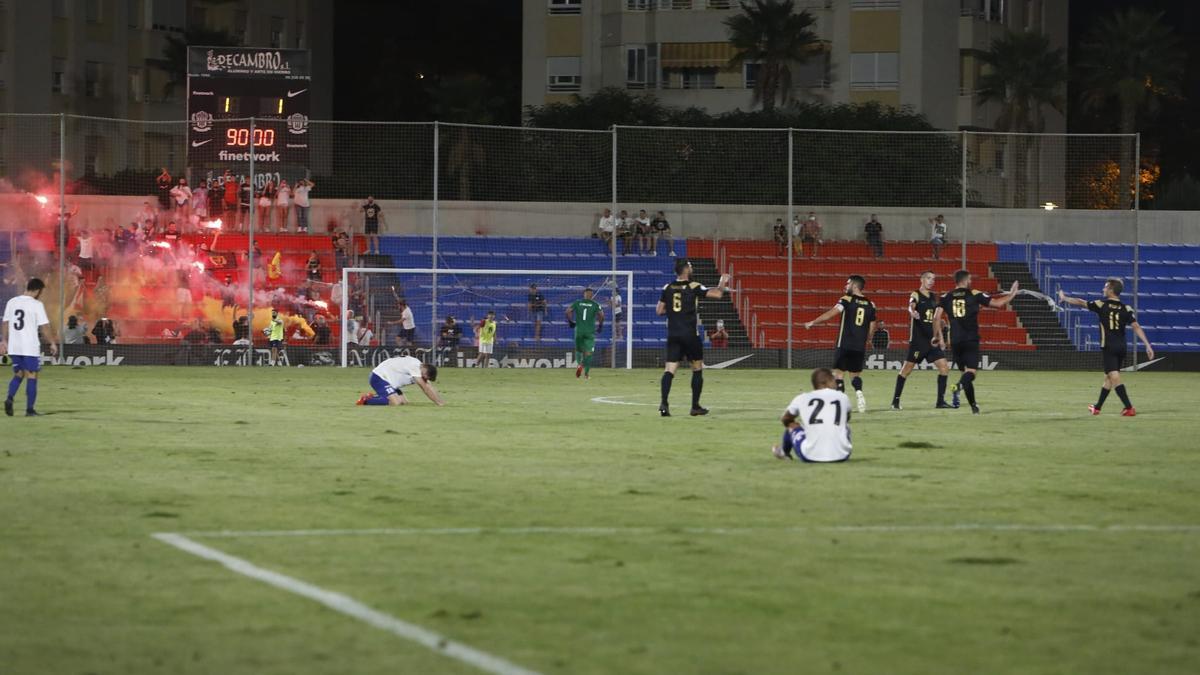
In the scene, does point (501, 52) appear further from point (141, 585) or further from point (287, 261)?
point (141, 585)

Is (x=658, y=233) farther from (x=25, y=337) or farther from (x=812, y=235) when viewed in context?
(x=25, y=337)

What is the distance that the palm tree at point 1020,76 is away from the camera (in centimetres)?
7894

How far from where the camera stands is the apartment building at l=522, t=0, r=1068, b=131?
7638 cm

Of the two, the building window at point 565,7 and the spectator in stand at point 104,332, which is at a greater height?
the building window at point 565,7

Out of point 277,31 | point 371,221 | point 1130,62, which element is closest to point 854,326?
point 371,221

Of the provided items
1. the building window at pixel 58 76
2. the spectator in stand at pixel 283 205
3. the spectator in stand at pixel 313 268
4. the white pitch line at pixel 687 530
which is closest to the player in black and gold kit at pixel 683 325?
the white pitch line at pixel 687 530

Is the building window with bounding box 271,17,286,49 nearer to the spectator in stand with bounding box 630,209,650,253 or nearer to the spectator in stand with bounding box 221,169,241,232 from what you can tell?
the spectator in stand with bounding box 630,209,650,253

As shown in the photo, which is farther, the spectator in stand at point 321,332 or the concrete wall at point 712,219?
the concrete wall at point 712,219

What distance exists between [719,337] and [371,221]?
32.2 feet

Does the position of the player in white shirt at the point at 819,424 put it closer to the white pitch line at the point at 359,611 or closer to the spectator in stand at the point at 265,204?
the white pitch line at the point at 359,611

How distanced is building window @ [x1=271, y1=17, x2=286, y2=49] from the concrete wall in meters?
46.5

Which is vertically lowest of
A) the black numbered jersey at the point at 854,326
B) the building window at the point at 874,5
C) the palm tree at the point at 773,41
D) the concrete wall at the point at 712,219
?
the black numbered jersey at the point at 854,326

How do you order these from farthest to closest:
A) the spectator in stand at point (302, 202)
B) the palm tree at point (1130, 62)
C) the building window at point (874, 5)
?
1. the palm tree at point (1130, 62)
2. the building window at point (874, 5)
3. the spectator in stand at point (302, 202)

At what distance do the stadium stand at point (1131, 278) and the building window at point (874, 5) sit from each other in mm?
28372
